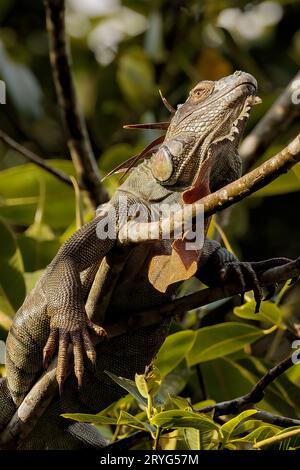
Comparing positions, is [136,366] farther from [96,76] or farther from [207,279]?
[96,76]

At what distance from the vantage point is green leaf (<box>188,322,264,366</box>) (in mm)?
5473

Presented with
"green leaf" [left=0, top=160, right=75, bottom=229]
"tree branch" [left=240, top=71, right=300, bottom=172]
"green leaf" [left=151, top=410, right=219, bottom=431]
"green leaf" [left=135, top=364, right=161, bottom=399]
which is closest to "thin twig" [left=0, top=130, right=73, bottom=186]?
"green leaf" [left=0, top=160, right=75, bottom=229]

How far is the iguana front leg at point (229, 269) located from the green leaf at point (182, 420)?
2.88ft

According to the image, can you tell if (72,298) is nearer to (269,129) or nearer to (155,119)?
(269,129)

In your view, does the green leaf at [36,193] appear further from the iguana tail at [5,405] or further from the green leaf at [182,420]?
the green leaf at [182,420]

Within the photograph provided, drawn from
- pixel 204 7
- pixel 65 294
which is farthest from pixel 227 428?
pixel 204 7

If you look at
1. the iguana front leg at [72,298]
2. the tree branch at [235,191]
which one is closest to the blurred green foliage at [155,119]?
the iguana front leg at [72,298]

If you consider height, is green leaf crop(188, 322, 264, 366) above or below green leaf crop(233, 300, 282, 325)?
below

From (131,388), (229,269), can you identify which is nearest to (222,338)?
(229,269)

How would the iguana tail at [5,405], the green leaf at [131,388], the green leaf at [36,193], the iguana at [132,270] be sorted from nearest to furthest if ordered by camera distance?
the green leaf at [131,388] → the iguana at [132,270] → the iguana tail at [5,405] → the green leaf at [36,193]

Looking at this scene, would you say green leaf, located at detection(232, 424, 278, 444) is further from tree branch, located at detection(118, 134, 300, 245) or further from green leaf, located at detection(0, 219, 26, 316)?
green leaf, located at detection(0, 219, 26, 316)

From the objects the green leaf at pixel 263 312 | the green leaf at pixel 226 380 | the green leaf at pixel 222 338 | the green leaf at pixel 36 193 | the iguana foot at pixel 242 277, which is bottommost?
the green leaf at pixel 226 380

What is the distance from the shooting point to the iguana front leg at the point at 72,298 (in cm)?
459

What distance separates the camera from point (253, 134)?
735 cm
